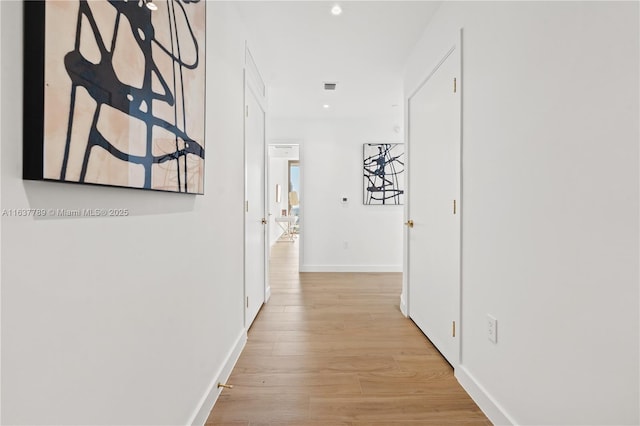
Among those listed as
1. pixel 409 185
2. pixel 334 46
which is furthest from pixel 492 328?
pixel 334 46

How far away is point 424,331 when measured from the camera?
248cm

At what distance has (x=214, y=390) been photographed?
5.24 ft

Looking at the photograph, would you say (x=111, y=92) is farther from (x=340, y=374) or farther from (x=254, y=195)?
(x=254, y=195)

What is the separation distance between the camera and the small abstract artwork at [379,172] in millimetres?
4777

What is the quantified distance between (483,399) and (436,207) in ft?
4.00

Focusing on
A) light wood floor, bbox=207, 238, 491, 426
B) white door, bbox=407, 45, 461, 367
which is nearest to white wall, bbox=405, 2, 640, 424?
white door, bbox=407, 45, 461, 367

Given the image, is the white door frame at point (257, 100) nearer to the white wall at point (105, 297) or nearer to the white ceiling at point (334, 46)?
the white ceiling at point (334, 46)

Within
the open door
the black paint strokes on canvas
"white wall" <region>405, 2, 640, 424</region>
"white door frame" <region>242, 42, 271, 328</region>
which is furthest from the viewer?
the open door

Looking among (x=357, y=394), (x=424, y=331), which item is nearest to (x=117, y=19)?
(x=357, y=394)

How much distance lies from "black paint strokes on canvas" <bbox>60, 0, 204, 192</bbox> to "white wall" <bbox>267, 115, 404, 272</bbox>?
3512mm

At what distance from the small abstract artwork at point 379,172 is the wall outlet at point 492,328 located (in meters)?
3.33

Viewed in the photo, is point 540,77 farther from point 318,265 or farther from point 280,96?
point 318,265

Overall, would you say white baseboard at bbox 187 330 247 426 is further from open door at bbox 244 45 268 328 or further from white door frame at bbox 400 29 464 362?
white door frame at bbox 400 29 464 362

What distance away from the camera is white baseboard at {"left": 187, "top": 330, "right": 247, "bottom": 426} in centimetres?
140
